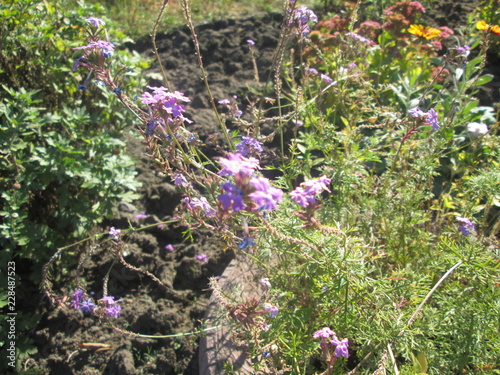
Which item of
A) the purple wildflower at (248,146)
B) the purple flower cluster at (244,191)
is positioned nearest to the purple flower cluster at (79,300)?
the purple wildflower at (248,146)

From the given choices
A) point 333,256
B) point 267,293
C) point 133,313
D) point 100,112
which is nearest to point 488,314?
point 333,256

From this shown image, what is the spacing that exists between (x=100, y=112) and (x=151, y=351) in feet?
5.49

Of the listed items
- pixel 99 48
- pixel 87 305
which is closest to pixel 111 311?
pixel 87 305

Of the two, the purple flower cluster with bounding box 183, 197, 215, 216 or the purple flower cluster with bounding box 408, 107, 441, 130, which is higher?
the purple flower cluster with bounding box 408, 107, 441, 130

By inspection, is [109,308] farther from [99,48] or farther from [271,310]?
[99,48]

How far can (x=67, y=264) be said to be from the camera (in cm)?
241

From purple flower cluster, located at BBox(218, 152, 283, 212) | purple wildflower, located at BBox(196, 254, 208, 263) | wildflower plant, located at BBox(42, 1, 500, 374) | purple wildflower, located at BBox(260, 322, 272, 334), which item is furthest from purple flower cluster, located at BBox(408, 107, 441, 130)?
purple wildflower, located at BBox(196, 254, 208, 263)

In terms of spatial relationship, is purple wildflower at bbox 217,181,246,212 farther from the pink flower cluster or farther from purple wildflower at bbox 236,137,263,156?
the pink flower cluster

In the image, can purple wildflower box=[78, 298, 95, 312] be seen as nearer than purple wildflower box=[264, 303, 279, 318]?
No

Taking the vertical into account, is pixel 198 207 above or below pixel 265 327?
above

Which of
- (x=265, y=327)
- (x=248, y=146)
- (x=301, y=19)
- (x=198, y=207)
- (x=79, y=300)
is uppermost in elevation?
(x=301, y=19)

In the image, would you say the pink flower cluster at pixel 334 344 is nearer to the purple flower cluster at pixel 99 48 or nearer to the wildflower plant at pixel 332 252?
the wildflower plant at pixel 332 252

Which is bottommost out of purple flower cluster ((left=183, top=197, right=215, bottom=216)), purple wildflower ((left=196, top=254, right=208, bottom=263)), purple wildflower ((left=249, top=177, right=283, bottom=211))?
purple wildflower ((left=196, top=254, right=208, bottom=263))

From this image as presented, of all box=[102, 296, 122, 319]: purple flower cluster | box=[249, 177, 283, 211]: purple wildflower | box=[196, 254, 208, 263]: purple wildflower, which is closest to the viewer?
box=[249, 177, 283, 211]: purple wildflower
